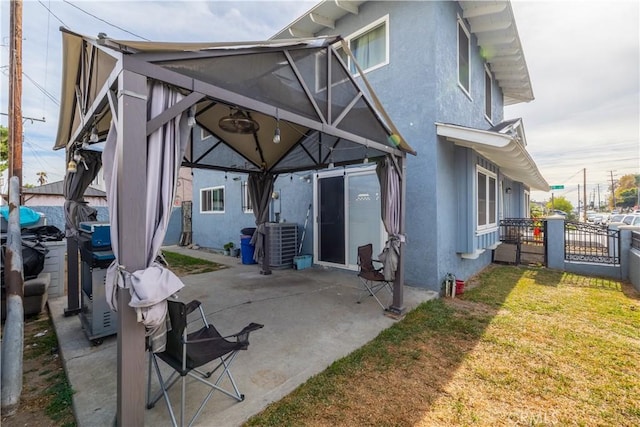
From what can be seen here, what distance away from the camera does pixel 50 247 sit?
188 inches

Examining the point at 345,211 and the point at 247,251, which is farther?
the point at 247,251

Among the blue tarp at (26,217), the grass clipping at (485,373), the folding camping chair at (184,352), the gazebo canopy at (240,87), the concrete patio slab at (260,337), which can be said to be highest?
the gazebo canopy at (240,87)

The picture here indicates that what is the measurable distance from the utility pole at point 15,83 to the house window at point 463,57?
925 centimetres

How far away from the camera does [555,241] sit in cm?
770

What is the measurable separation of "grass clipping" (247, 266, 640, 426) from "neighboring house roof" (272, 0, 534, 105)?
611 cm

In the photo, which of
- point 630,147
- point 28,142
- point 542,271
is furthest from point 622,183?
point 28,142

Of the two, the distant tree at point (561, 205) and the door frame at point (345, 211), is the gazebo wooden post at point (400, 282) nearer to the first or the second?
the door frame at point (345, 211)

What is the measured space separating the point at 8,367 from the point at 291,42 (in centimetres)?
386

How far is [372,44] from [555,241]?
23.3 feet

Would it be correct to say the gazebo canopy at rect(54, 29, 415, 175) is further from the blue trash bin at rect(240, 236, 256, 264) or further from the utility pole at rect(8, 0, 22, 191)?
the blue trash bin at rect(240, 236, 256, 264)

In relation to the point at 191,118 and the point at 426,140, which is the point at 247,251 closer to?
the point at 426,140

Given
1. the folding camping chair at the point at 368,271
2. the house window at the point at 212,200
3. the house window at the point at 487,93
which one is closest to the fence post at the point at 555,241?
the house window at the point at 487,93

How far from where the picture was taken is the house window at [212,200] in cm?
1055

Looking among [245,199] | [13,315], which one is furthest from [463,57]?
[13,315]
